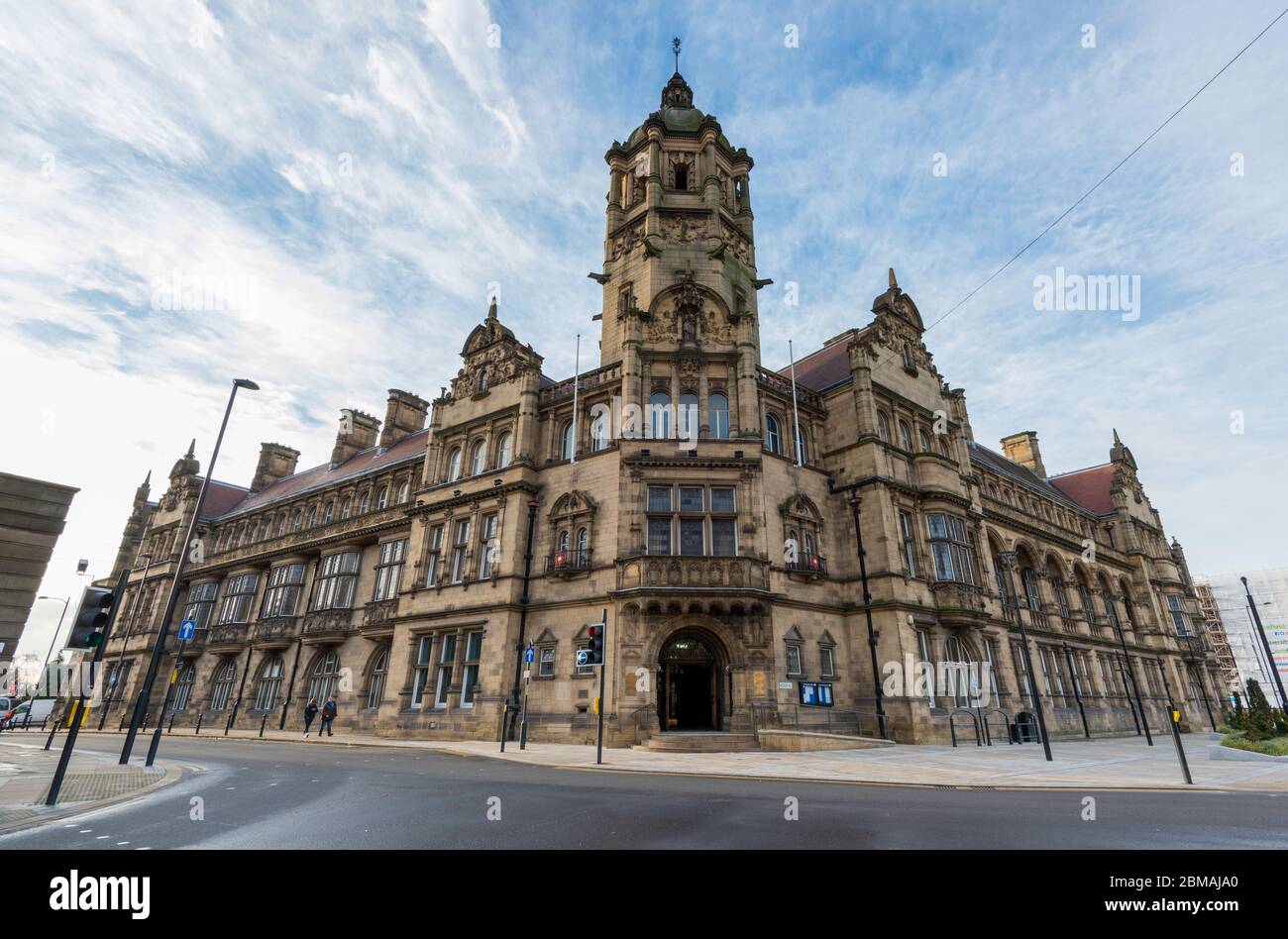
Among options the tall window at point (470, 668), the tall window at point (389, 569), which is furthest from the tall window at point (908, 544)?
the tall window at point (389, 569)

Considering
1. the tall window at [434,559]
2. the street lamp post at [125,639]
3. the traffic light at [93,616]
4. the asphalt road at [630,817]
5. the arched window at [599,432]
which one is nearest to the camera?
the asphalt road at [630,817]

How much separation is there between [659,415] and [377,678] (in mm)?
19853

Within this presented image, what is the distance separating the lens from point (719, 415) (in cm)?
2647

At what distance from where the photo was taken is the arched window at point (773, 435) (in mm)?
27752

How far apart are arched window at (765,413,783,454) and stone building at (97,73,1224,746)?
152 millimetres

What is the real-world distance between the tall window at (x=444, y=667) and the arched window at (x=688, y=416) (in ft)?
44.3

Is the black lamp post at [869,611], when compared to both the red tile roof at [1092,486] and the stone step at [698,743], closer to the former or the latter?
the stone step at [698,743]

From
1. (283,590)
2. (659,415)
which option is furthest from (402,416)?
(659,415)

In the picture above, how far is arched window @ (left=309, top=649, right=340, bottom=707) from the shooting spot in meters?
33.1

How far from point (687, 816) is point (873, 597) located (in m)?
19.8

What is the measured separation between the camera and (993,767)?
15.3m

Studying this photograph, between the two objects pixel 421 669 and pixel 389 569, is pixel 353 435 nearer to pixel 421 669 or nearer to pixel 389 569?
pixel 389 569
